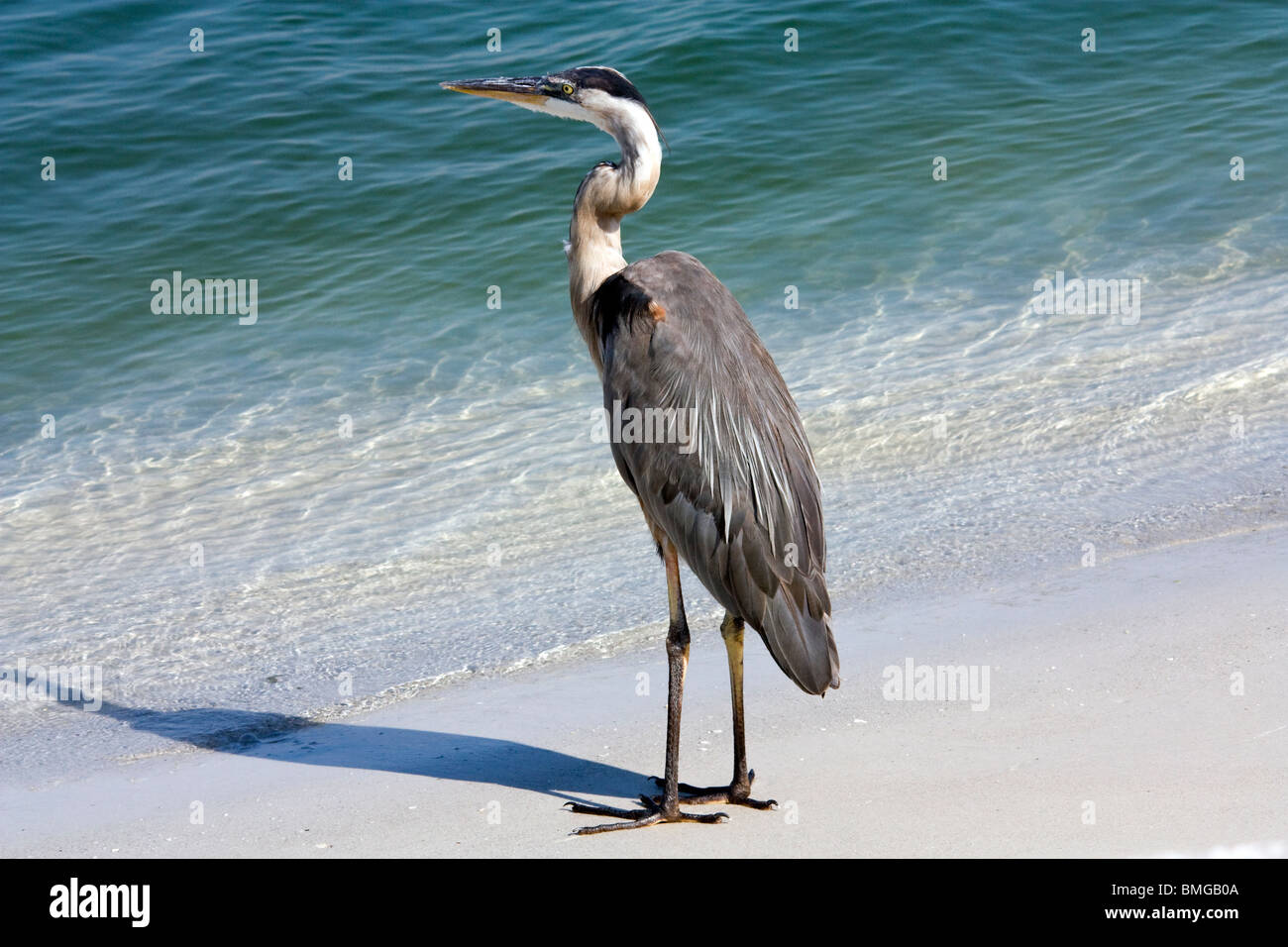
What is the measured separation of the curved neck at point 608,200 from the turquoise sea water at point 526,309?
1.36 metres

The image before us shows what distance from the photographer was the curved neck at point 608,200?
4113 millimetres

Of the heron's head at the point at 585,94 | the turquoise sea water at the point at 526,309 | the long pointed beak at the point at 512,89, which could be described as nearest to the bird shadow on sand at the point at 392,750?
the turquoise sea water at the point at 526,309

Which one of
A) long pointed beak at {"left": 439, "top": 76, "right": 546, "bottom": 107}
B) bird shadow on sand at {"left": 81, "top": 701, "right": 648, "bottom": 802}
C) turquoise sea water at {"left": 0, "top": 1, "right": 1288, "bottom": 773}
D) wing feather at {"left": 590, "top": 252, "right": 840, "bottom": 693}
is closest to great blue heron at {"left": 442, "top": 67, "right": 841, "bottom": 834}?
wing feather at {"left": 590, "top": 252, "right": 840, "bottom": 693}

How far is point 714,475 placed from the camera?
3.72 m

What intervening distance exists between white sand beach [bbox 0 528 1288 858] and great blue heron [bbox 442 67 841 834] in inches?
9.2

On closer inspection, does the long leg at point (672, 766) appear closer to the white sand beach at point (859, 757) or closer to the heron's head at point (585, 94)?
the white sand beach at point (859, 757)

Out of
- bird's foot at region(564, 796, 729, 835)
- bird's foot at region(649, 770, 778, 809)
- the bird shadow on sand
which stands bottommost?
bird's foot at region(564, 796, 729, 835)

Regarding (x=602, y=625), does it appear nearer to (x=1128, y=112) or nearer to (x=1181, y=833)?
(x=1181, y=833)

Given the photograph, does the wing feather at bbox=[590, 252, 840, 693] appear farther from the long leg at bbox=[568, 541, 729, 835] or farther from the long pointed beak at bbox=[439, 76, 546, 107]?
the long pointed beak at bbox=[439, 76, 546, 107]

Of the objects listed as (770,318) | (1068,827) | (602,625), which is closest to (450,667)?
(602,625)

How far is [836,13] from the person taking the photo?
40.6 feet

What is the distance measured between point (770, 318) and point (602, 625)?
149 inches

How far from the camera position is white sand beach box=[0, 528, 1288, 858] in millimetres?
3445

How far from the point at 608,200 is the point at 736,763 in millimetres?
1728
